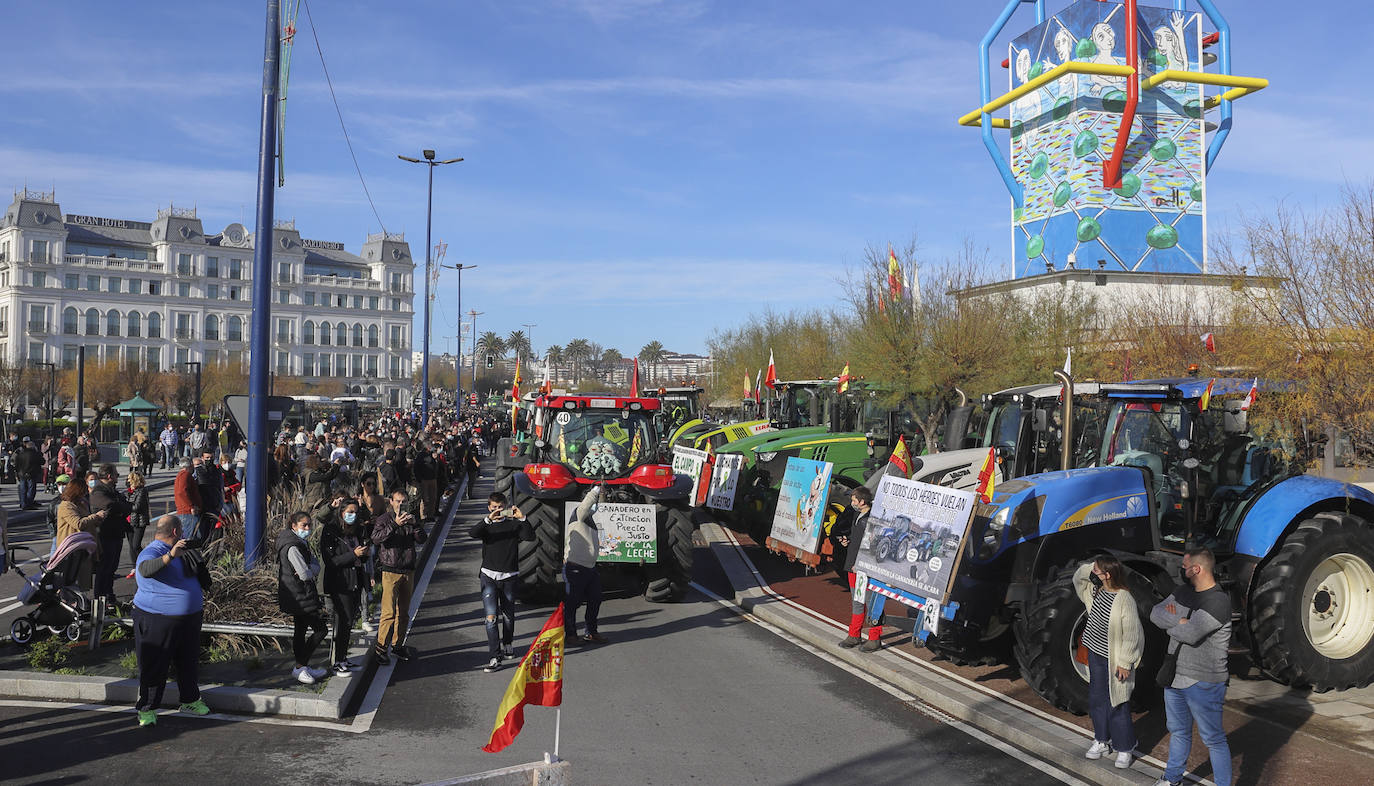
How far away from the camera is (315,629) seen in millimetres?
9227

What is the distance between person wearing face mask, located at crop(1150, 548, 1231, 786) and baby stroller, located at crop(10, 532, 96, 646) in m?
9.18

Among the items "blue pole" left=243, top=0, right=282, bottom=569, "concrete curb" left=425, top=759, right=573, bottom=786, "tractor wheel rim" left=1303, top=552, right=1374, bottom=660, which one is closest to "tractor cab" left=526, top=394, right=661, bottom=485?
"blue pole" left=243, top=0, right=282, bottom=569

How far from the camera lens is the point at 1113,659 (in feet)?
22.6

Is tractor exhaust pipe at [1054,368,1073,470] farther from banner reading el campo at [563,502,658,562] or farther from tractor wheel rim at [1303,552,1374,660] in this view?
banner reading el campo at [563,502,658,562]

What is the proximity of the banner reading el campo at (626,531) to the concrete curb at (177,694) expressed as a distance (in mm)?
4387

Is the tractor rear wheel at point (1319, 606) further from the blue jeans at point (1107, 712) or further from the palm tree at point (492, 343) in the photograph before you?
the palm tree at point (492, 343)

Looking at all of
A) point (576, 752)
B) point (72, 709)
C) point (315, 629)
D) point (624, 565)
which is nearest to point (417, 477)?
point (624, 565)

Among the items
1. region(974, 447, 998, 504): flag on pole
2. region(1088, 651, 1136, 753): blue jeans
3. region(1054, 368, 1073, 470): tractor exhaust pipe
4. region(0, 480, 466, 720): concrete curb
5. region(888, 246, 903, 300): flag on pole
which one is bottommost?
region(0, 480, 466, 720): concrete curb

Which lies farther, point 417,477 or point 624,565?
point 417,477

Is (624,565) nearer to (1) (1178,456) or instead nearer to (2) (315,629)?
(2) (315,629)

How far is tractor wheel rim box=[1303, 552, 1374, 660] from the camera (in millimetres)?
8656

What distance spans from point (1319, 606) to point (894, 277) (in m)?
19.3

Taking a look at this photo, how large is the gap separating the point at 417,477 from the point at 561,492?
853cm

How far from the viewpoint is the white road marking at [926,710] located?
7078mm
